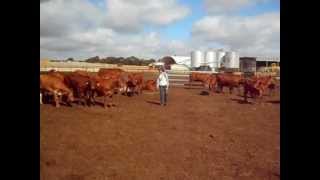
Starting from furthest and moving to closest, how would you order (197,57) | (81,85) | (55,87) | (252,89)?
(197,57), (252,89), (81,85), (55,87)

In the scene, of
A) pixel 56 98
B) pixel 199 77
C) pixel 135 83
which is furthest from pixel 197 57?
pixel 56 98

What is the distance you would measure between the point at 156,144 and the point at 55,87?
21.5ft

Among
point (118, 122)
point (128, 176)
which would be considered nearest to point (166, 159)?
point (128, 176)

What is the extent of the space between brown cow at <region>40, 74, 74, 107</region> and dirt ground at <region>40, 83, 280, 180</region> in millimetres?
615

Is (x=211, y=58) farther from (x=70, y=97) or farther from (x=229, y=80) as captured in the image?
(x=70, y=97)

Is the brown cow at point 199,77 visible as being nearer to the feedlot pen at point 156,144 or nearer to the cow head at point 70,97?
the feedlot pen at point 156,144

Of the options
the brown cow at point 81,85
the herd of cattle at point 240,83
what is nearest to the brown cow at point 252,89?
the herd of cattle at point 240,83

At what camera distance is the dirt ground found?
578 centimetres

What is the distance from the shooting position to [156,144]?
25.1 ft

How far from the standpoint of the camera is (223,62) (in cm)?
5656

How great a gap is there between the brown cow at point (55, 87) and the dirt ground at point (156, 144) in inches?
24.2
